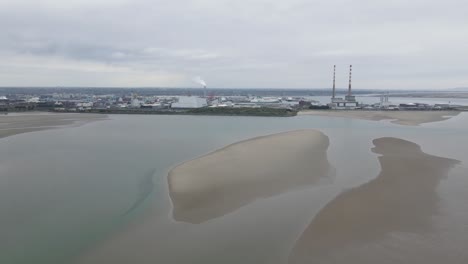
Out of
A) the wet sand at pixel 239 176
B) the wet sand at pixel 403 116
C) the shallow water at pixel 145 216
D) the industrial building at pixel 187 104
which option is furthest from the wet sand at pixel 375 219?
the industrial building at pixel 187 104

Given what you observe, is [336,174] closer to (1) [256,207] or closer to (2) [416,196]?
(2) [416,196]

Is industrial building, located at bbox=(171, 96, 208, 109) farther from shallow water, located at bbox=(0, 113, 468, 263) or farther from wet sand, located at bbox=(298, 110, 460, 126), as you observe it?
shallow water, located at bbox=(0, 113, 468, 263)

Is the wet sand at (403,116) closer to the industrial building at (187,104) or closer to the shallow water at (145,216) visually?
the industrial building at (187,104)

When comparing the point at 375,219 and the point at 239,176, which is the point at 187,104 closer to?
the point at 239,176

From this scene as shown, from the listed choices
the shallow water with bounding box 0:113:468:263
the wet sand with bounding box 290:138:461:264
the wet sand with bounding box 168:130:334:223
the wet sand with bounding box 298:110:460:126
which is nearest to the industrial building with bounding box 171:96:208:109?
the wet sand with bounding box 298:110:460:126

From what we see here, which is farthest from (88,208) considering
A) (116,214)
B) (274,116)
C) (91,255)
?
(274,116)

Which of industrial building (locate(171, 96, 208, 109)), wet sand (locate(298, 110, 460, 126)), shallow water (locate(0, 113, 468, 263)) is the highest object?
industrial building (locate(171, 96, 208, 109))
